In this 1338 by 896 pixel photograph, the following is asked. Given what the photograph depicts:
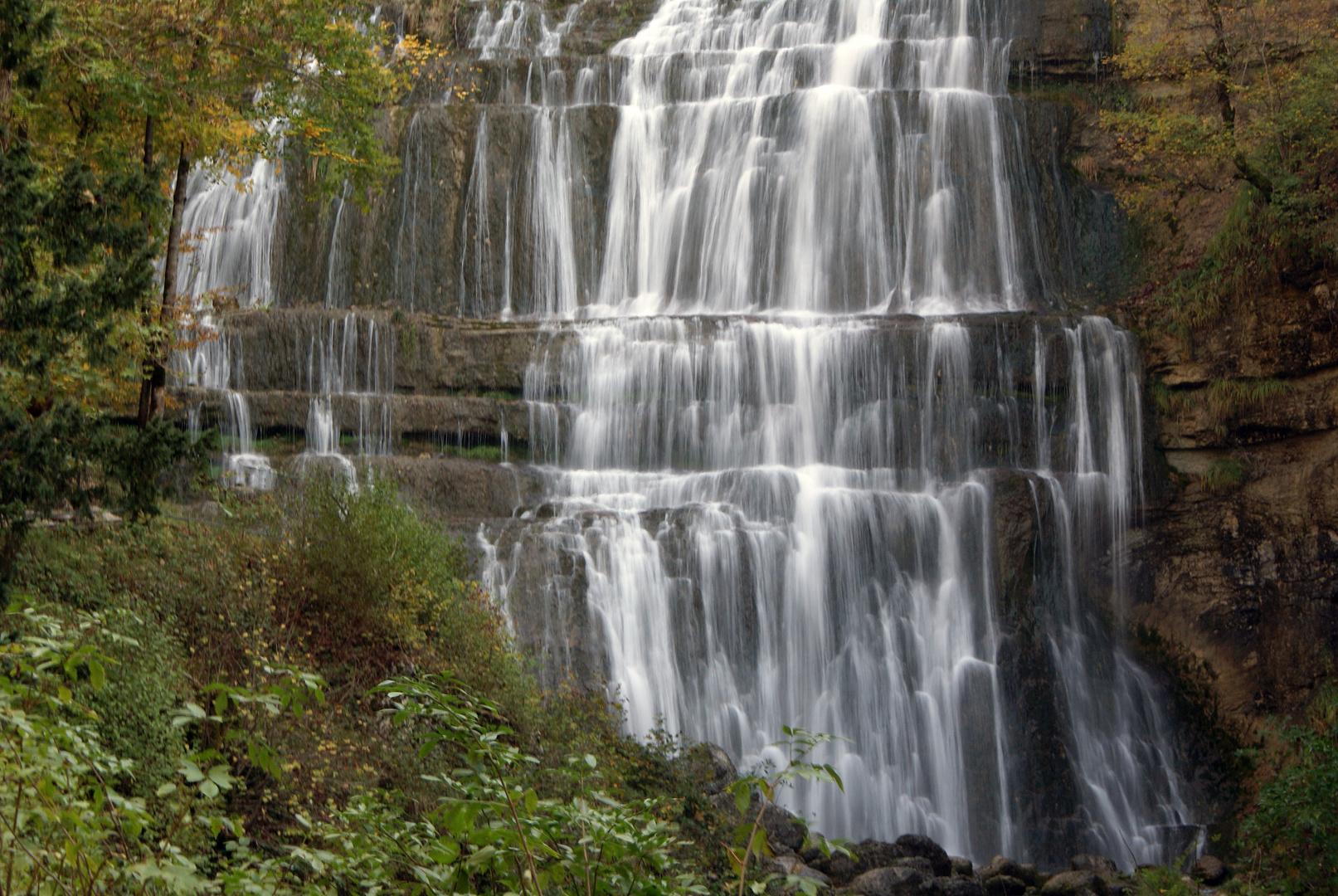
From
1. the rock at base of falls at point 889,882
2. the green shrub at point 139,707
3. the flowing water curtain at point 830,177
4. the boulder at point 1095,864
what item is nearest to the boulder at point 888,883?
the rock at base of falls at point 889,882

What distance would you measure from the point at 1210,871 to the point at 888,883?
5003 mm

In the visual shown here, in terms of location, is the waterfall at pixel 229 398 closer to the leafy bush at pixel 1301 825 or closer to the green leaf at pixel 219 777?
the green leaf at pixel 219 777

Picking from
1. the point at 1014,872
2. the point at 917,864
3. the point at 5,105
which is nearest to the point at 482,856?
the point at 5,105

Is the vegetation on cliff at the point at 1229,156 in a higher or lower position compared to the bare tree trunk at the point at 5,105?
higher

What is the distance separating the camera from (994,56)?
2377 centimetres

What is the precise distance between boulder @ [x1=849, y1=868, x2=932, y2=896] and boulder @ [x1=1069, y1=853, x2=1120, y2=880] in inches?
123

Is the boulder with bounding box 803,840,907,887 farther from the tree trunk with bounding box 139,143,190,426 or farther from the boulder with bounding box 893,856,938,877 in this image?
the tree trunk with bounding box 139,143,190,426

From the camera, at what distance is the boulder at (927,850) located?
11992 mm

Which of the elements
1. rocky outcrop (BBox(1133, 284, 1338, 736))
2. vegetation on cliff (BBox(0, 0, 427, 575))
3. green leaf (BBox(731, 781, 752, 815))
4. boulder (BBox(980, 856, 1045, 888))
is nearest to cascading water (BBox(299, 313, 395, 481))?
vegetation on cliff (BBox(0, 0, 427, 575))

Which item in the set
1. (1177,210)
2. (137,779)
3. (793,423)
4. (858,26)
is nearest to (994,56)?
(858,26)

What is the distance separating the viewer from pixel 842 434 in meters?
18.1

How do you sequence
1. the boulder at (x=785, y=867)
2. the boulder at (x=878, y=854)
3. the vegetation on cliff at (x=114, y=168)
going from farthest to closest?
the boulder at (x=878, y=854), the boulder at (x=785, y=867), the vegetation on cliff at (x=114, y=168)

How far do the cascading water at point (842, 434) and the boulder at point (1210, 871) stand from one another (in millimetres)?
1150

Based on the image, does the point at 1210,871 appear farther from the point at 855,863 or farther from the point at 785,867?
the point at 785,867
